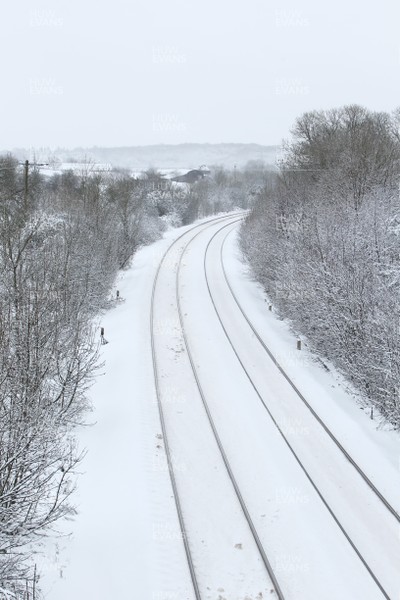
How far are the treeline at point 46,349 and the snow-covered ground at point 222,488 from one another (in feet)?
2.57

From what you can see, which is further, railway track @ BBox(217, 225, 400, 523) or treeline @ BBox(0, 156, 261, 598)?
railway track @ BBox(217, 225, 400, 523)

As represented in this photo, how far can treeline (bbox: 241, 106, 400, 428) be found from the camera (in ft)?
50.3

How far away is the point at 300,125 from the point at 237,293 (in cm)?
2057

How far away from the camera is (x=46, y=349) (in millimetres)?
11414

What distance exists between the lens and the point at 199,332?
21.6m

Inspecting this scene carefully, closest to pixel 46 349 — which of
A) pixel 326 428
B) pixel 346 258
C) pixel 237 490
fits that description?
pixel 237 490

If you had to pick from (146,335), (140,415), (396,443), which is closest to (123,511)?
(140,415)

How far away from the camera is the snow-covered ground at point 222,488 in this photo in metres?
8.80

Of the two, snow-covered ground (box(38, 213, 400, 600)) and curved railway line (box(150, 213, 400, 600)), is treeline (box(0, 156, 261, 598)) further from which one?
curved railway line (box(150, 213, 400, 600))

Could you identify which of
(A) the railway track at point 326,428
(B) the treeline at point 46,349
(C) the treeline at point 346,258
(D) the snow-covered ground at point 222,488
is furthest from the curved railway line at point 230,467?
(B) the treeline at point 46,349

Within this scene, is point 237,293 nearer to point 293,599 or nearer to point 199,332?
point 199,332

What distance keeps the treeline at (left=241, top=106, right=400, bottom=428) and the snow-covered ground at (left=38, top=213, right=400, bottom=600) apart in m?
1.39

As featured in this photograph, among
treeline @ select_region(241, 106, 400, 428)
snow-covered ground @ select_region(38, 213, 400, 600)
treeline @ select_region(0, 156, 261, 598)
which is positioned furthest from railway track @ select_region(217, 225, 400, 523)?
treeline @ select_region(0, 156, 261, 598)

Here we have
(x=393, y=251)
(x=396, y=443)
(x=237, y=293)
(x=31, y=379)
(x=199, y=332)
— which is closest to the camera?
(x=31, y=379)
